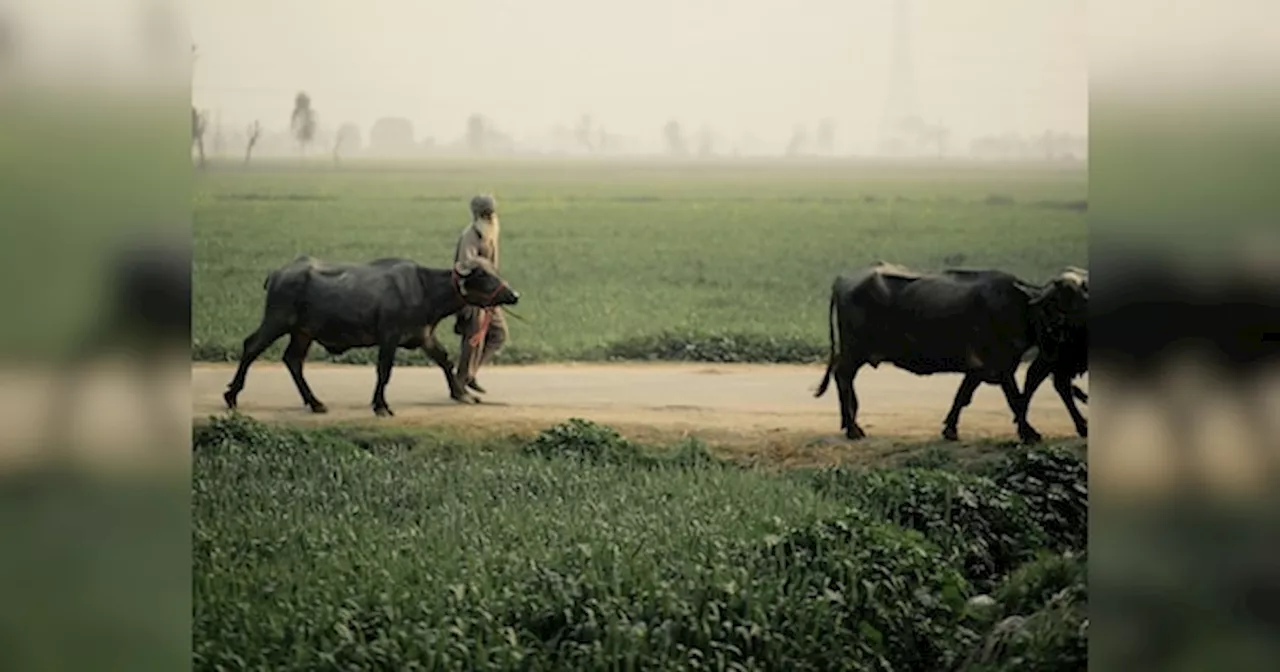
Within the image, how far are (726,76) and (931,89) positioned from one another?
550 mm

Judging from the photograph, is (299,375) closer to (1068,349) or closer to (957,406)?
(957,406)

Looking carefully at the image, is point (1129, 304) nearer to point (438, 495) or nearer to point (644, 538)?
point (644, 538)

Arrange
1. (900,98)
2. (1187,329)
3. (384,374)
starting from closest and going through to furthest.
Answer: (1187,329) < (900,98) < (384,374)

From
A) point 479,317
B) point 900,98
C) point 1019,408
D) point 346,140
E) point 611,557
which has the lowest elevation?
point 611,557

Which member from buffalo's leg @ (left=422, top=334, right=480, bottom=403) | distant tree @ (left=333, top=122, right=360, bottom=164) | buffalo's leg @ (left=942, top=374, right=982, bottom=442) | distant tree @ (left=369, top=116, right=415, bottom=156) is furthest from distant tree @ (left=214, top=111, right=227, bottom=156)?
buffalo's leg @ (left=942, top=374, right=982, bottom=442)

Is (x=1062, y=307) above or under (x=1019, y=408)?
above

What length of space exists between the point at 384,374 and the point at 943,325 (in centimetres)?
154

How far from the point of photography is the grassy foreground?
4.15 meters

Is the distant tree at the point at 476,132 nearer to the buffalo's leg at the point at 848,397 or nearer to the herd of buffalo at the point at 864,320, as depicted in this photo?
the herd of buffalo at the point at 864,320

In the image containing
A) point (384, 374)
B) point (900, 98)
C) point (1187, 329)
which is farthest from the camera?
point (384, 374)

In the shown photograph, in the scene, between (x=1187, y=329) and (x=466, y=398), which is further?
(x=466, y=398)

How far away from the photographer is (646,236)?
14.4 feet

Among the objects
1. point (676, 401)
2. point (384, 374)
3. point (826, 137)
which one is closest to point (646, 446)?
point (676, 401)

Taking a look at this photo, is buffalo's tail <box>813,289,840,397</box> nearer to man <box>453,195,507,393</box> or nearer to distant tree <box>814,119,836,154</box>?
distant tree <box>814,119,836,154</box>
